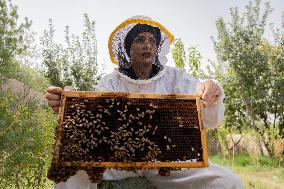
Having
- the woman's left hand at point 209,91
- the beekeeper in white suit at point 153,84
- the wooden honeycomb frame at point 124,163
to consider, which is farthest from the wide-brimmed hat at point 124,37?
the wooden honeycomb frame at point 124,163

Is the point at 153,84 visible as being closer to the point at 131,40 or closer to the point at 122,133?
the point at 131,40

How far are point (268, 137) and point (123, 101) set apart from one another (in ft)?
53.0

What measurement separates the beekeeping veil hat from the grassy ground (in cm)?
600

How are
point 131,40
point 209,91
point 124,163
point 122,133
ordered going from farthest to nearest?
point 131,40 < point 209,91 < point 122,133 < point 124,163

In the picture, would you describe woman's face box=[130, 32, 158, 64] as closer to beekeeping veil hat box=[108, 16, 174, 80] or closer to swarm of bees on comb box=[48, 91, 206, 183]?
beekeeping veil hat box=[108, 16, 174, 80]

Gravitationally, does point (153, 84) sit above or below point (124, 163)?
above

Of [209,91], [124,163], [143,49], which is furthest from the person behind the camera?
[143,49]

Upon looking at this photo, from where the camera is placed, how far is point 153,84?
4055mm

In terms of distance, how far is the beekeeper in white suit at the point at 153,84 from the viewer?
342 cm

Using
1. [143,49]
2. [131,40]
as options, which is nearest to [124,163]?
[143,49]

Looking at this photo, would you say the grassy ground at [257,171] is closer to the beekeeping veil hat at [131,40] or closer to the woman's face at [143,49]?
the beekeeping veil hat at [131,40]

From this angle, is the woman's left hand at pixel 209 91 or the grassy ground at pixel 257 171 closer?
the woman's left hand at pixel 209 91

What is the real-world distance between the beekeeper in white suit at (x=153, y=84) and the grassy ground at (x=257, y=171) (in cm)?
613

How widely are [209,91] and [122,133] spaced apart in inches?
32.6
